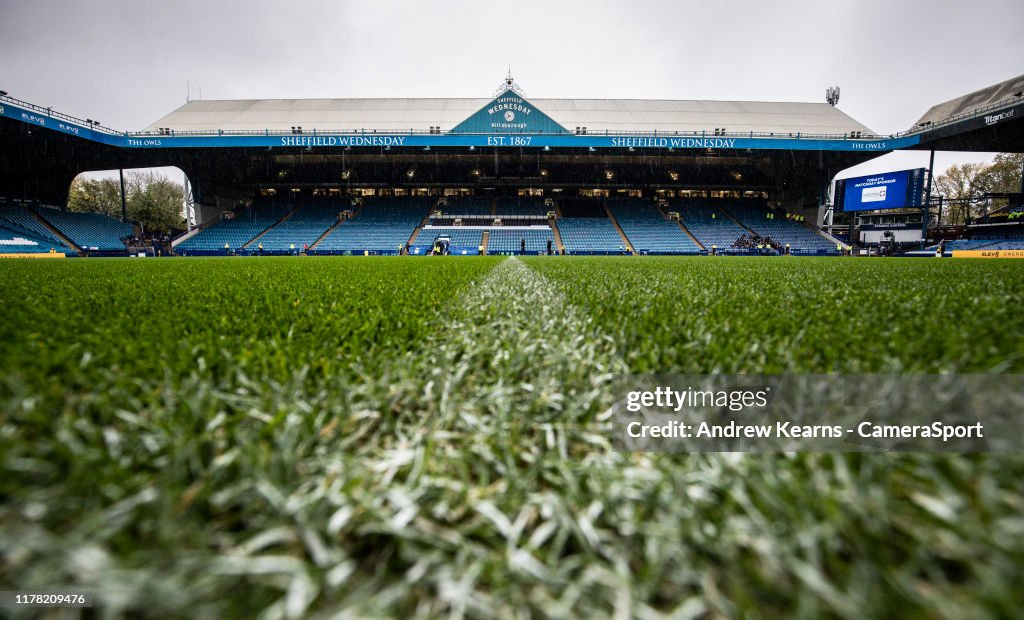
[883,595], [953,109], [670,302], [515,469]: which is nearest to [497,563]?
[515,469]

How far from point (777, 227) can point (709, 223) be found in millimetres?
3995

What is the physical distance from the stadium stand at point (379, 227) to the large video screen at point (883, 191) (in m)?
23.8

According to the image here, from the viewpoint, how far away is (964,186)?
101 feet

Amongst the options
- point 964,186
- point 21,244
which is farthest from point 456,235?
point 964,186

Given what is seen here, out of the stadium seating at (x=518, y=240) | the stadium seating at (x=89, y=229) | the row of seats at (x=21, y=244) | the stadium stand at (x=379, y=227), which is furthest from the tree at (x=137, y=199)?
the stadium seating at (x=518, y=240)

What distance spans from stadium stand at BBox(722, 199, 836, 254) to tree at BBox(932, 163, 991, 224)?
14.1 metres

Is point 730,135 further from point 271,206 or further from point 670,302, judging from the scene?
point 271,206

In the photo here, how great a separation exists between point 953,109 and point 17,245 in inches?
2152

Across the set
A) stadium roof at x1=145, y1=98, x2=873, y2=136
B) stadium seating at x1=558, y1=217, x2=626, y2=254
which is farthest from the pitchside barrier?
stadium seating at x1=558, y1=217, x2=626, y2=254

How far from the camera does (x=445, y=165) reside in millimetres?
27266

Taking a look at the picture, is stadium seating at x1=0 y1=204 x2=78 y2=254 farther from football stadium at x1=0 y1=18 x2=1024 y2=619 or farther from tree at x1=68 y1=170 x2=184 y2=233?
football stadium at x1=0 y1=18 x2=1024 y2=619

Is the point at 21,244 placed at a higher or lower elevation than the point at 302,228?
lower

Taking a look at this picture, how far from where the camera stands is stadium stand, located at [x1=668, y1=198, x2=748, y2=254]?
79.7ft

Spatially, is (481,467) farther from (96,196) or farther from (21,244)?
(96,196)
